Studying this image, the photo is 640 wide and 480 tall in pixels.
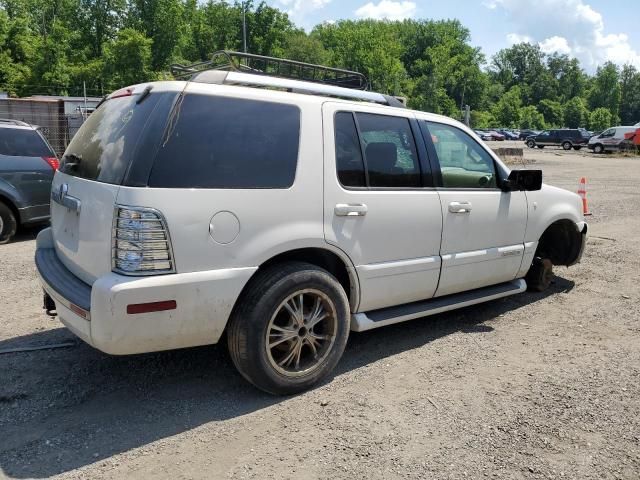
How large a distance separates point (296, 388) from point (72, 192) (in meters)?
1.90

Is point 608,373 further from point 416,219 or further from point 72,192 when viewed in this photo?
point 72,192

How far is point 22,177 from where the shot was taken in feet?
27.3

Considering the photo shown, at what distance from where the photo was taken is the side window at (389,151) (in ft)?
13.2

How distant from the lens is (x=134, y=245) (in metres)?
3.00

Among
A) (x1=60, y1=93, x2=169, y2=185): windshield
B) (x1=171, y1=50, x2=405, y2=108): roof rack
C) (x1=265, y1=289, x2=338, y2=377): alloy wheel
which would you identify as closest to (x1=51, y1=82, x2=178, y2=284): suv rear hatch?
(x1=60, y1=93, x2=169, y2=185): windshield

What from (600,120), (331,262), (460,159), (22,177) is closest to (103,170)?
(331,262)

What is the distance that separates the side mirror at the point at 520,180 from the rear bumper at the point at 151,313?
105 inches

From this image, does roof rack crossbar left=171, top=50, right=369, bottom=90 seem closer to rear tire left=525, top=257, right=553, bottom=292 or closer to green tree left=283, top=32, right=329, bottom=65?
rear tire left=525, top=257, right=553, bottom=292

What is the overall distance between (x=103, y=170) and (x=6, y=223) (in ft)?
19.5

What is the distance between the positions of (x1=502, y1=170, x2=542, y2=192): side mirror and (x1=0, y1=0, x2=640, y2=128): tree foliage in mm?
3764

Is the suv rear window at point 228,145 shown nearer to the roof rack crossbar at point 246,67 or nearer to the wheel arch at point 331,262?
the wheel arch at point 331,262

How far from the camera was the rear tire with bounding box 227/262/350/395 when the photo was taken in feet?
11.0

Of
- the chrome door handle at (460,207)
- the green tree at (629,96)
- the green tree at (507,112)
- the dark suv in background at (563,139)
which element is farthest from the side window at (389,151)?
the green tree at (629,96)

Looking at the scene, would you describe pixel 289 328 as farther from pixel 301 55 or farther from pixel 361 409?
pixel 301 55
